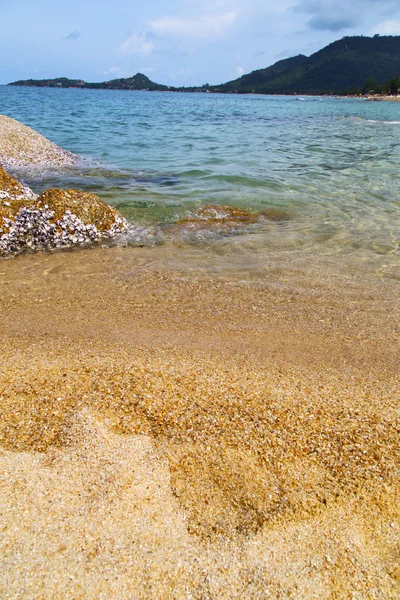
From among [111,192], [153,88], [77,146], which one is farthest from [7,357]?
[153,88]

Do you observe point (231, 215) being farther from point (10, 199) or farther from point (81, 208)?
point (10, 199)

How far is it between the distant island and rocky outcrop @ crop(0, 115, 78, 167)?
5674 inches

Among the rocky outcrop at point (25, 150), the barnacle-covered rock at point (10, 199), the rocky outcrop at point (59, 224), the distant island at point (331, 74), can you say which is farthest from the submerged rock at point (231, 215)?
the distant island at point (331, 74)

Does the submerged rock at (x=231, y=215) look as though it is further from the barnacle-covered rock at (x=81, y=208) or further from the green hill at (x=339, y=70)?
the green hill at (x=339, y=70)

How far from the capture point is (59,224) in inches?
207

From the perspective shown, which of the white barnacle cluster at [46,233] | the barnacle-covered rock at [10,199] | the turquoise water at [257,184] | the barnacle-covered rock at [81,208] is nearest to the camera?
the white barnacle cluster at [46,233]

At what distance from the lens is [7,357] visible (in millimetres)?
2693

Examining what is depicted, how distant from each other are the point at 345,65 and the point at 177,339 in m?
202

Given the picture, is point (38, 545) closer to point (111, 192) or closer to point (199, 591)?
point (199, 591)

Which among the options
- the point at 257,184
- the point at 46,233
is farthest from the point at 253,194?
the point at 46,233

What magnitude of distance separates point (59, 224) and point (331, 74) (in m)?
195

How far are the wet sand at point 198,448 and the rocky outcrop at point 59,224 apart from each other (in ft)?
5.65

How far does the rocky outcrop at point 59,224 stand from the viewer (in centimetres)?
507

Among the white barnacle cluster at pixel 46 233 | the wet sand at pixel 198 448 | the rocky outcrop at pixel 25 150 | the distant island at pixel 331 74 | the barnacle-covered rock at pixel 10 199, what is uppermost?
the distant island at pixel 331 74
